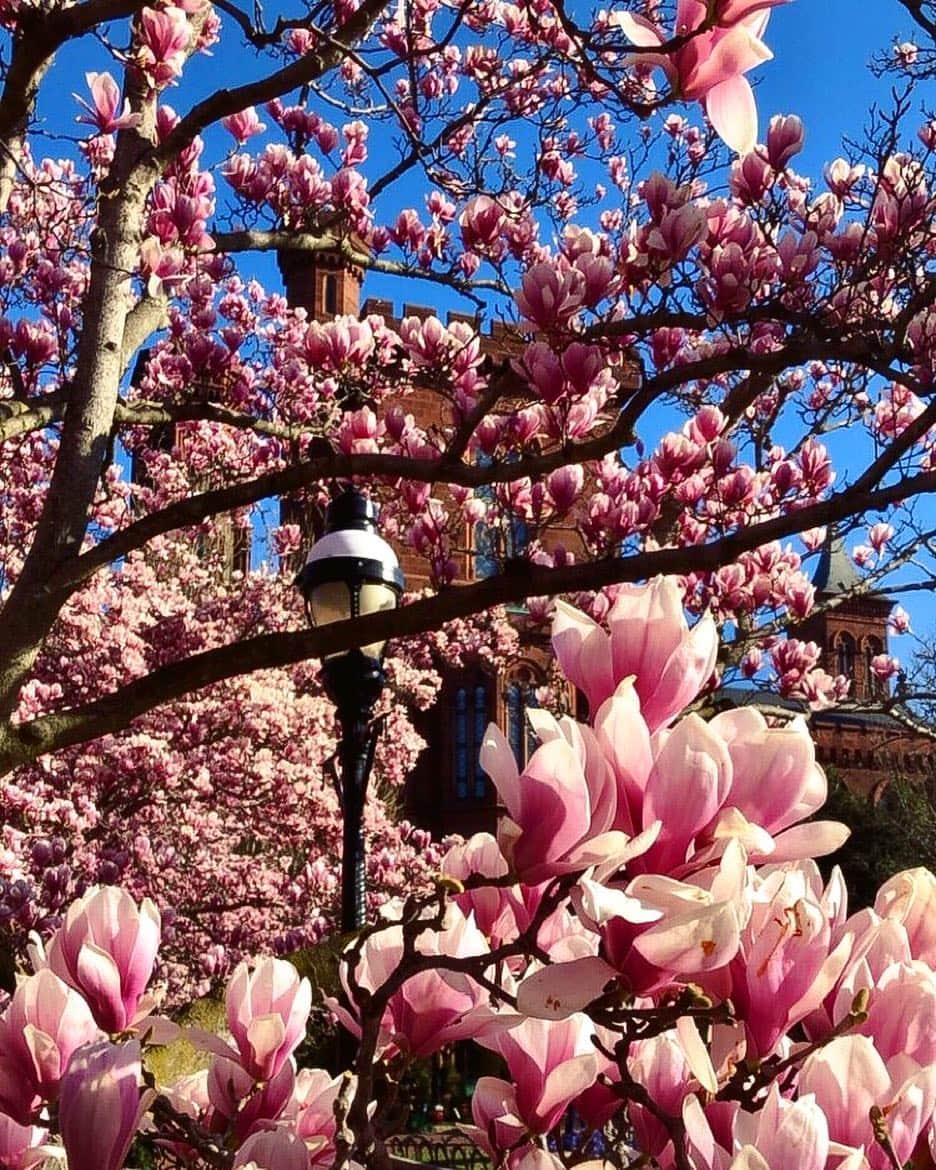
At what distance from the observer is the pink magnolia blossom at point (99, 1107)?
914 millimetres

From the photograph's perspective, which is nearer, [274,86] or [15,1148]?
[15,1148]

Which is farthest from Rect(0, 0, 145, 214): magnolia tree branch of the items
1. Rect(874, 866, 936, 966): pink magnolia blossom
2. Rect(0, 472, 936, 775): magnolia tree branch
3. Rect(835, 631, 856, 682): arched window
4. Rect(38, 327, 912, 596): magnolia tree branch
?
Rect(835, 631, 856, 682): arched window

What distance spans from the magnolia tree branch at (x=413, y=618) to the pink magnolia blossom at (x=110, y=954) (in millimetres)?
2107

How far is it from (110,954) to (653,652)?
1.91 ft

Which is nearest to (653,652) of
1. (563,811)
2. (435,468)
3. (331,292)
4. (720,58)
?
(563,811)

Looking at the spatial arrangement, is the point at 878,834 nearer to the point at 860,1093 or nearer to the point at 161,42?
the point at 161,42

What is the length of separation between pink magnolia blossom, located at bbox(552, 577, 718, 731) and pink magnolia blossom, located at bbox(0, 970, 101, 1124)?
0.52 metres

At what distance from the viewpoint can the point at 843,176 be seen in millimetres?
5242

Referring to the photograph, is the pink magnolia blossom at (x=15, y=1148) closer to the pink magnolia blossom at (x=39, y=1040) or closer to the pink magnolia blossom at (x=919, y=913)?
the pink magnolia blossom at (x=39, y=1040)

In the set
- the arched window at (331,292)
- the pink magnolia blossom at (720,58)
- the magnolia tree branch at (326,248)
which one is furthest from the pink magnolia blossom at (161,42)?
the arched window at (331,292)

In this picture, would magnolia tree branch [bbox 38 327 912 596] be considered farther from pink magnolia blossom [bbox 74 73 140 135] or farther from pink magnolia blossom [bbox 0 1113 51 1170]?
pink magnolia blossom [bbox 0 1113 51 1170]

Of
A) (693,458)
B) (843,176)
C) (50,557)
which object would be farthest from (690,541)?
(50,557)

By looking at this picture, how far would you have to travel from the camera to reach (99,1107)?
0.92m

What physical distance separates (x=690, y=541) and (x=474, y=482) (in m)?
3.91
